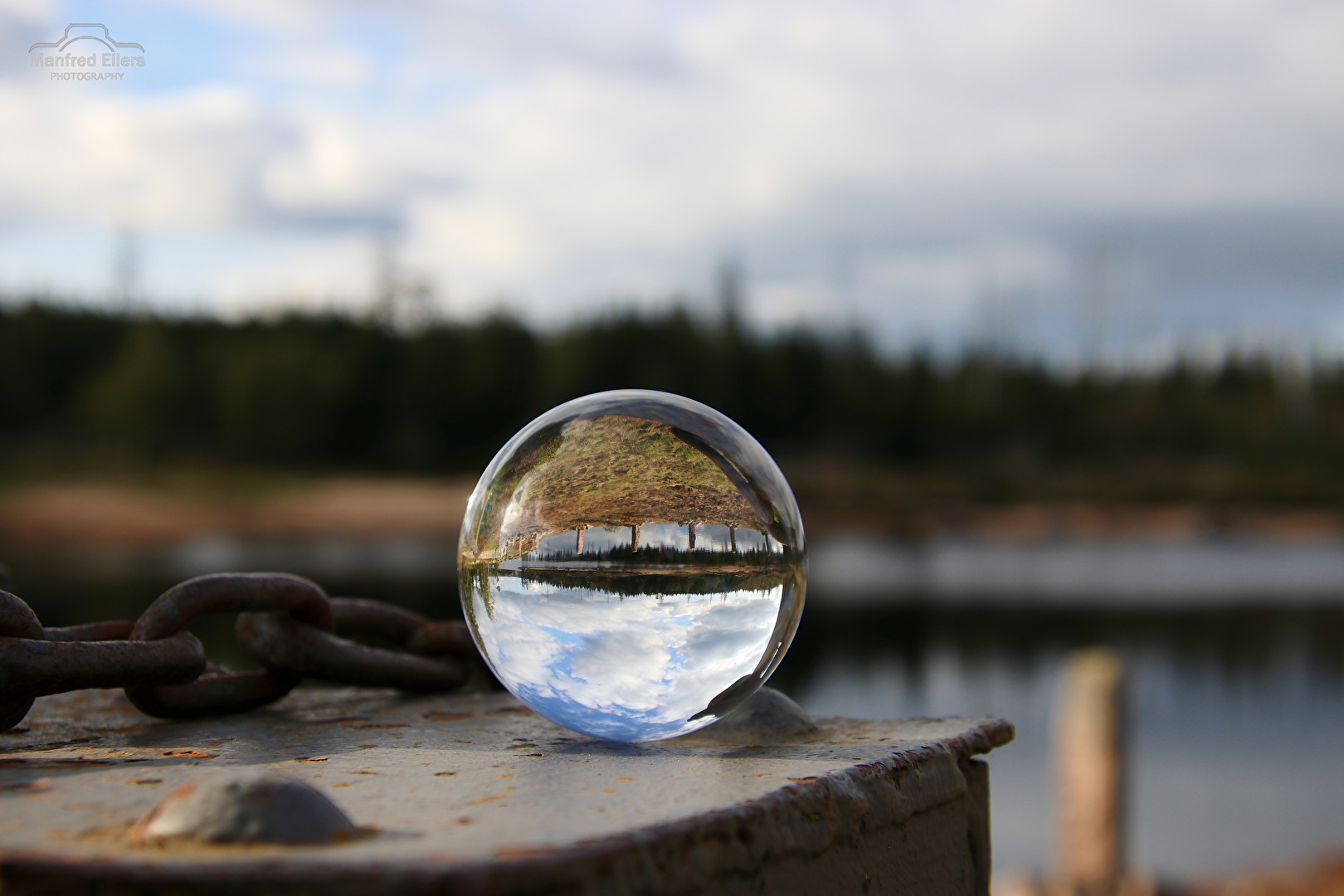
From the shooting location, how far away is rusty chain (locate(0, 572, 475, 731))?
1411 mm

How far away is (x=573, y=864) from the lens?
89cm

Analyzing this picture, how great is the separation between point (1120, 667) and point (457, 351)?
4334 cm

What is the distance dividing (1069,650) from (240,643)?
2017 cm

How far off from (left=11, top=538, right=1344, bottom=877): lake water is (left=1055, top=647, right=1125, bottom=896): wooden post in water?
1.34 m

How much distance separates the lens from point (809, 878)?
117 centimetres

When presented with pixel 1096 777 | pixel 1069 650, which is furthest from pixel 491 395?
pixel 1096 777

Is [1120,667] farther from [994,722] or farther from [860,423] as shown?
[860,423]

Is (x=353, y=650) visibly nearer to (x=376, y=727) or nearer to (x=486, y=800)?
(x=376, y=727)

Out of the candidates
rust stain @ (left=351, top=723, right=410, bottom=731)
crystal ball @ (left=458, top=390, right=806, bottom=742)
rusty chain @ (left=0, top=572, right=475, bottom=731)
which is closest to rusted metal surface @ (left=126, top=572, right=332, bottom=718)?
rusty chain @ (left=0, top=572, right=475, bottom=731)

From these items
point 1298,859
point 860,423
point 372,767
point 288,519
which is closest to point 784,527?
point 372,767

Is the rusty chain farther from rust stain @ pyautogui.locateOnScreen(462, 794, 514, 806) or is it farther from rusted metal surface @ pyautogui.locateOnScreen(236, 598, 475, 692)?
rust stain @ pyautogui.locateOnScreen(462, 794, 514, 806)

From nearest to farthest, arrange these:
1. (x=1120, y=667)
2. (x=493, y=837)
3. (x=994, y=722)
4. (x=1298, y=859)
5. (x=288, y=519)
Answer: (x=493, y=837), (x=994, y=722), (x=1120, y=667), (x=1298, y=859), (x=288, y=519)

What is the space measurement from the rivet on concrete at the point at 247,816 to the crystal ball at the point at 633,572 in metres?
0.46

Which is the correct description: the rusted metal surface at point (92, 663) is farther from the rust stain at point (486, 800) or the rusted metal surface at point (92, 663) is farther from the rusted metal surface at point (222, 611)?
the rust stain at point (486, 800)
